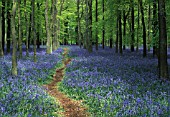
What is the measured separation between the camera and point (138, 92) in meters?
9.37

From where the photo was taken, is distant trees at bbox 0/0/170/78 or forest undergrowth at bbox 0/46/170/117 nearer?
forest undergrowth at bbox 0/46/170/117

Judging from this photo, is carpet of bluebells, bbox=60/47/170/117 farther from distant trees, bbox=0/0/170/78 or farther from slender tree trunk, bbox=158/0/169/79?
distant trees, bbox=0/0/170/78

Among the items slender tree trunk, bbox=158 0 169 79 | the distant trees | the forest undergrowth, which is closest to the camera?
the forest undergrowth

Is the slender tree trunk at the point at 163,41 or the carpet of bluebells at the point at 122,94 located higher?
the slender tree trunk at the point at 163,41

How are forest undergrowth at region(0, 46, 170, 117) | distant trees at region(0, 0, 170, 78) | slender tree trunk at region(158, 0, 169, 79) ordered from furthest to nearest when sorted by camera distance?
1. distant trees at region(0, 0, 170, 78)
2. slender tree trunk at region(158, 0, 169, 79)
3. forest undergrowth at region(0, 46, 170, 117)

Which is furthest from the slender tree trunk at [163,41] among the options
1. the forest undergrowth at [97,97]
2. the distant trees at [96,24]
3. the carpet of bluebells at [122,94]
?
the forest undergrowth at [97,97]

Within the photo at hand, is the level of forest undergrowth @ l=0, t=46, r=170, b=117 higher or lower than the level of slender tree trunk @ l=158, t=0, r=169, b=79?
lower

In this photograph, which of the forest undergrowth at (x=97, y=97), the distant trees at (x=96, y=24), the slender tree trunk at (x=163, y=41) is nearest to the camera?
the forest undergrowth at (x=97, y=97)

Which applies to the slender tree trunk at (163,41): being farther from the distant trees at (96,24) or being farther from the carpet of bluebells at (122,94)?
the carpet of bluebells at (122,94)

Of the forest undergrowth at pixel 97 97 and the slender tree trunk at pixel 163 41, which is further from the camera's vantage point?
the slender tree trunk at pixel 163 41

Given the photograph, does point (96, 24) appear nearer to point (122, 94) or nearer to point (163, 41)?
point (163, 41)

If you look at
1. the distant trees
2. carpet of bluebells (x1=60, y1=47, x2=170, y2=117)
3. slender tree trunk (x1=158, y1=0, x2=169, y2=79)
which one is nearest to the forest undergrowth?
carpet of bluebells (x1=60, y1=47, x2=170, y2=117)

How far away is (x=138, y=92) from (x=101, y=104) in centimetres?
176

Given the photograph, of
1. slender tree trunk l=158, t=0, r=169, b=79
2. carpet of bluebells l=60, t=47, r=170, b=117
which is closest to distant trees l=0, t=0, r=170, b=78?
slender tree trunk l=158, t=0, r=169, b=79
